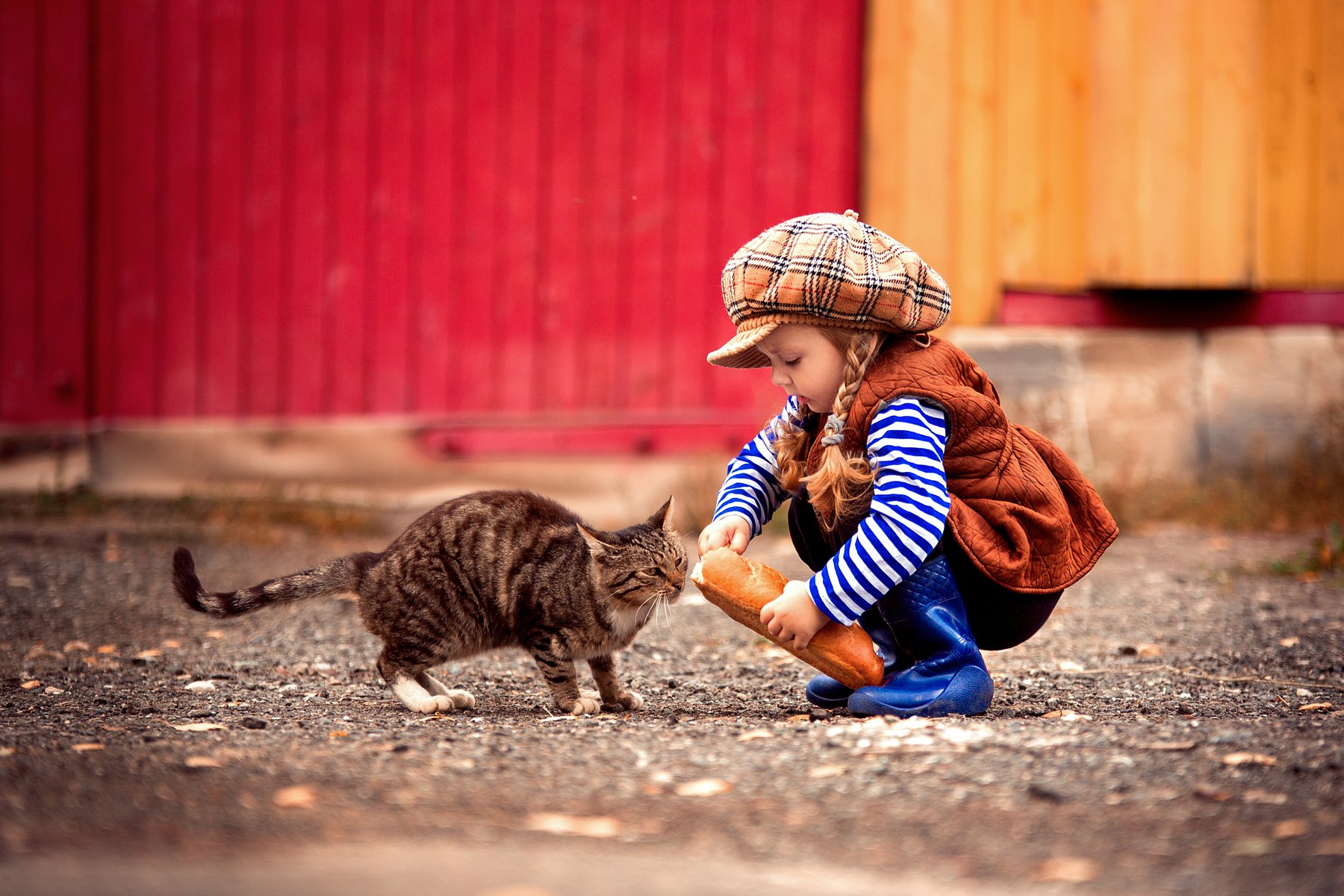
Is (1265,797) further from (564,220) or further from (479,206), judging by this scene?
(479,206)

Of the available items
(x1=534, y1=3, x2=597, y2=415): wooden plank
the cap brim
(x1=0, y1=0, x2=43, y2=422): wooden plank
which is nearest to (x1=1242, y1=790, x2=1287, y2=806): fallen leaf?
the cap brim

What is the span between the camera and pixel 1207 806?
2316 mm

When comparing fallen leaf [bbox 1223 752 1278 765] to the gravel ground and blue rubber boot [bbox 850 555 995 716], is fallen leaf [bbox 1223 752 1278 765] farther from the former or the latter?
blue rubber boot [bbox 850 555 995 716]

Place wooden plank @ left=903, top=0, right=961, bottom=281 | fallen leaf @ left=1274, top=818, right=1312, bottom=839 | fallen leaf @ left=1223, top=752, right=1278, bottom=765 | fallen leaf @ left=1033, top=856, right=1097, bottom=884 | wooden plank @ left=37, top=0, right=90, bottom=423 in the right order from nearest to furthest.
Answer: fallen leaf @ left=1033, top=856, right=1097, bottom=884
fallen leaf @ left=1274, top=818, right=1312, bottom=839
fallen leaf @ left=1223, top=752, right=1278, bottom=765
wooden plank @ left=903, top=0, right=961, bottom=281
wooden plank @ left=37, top=0, right=90, bottom=423

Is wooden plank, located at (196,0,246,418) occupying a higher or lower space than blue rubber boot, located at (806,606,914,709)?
higher

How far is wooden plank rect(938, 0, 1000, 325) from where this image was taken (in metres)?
6.82

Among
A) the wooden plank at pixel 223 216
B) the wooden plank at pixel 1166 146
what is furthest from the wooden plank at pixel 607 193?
the wooden plank at pixel 1166 146

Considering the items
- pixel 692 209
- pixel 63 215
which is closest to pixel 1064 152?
pixel 692 209

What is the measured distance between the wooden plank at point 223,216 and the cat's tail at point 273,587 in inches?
152

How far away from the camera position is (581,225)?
278 inches

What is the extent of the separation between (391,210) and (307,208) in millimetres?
449

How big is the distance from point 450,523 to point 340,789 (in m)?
1.18

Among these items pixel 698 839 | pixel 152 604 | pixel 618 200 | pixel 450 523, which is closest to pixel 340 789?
pixel 698 839

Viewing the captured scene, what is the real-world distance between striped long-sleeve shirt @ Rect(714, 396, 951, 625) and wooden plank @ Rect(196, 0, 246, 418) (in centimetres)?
499
